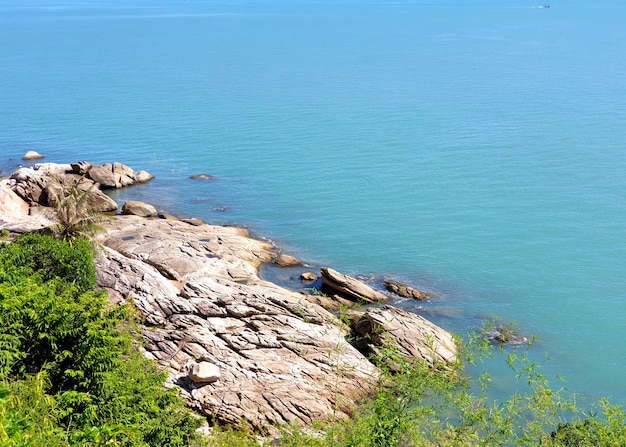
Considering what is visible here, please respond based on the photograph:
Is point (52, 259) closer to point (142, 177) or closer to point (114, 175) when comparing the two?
point (114, 175)

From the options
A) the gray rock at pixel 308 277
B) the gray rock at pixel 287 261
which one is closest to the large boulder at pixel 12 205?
the gray rock at pixel 287 261

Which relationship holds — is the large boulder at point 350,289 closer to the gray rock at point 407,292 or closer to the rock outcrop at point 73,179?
the gray rock at point 407,292

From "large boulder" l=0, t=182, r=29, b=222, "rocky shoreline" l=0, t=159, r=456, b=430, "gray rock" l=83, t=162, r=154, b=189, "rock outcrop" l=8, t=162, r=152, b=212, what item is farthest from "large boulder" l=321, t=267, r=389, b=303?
"gray rock" l=83, t=162, r=154, b=189

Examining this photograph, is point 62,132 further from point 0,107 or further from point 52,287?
point 52,287

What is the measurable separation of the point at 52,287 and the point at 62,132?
2313 inches

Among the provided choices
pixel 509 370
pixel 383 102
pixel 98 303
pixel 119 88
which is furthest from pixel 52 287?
pixel 119 88

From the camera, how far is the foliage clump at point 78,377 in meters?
18.7

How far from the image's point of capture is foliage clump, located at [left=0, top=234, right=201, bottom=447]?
18.7m

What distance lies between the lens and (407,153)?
69.2 meters

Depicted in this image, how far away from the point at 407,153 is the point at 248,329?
39.4 m

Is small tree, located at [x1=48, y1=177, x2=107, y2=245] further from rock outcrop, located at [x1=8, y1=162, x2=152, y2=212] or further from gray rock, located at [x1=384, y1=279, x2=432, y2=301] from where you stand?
gray rock, located at [x1=384, y1=279, x2=432, y2=301]

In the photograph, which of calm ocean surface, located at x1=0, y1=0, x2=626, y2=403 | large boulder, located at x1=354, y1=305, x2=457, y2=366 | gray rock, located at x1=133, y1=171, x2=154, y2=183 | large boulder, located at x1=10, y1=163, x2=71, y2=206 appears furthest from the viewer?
gray rock, located at x1=133, y1=171, x2=154, y2=183

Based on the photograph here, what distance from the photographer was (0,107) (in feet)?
302

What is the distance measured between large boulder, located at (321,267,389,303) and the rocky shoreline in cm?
7
